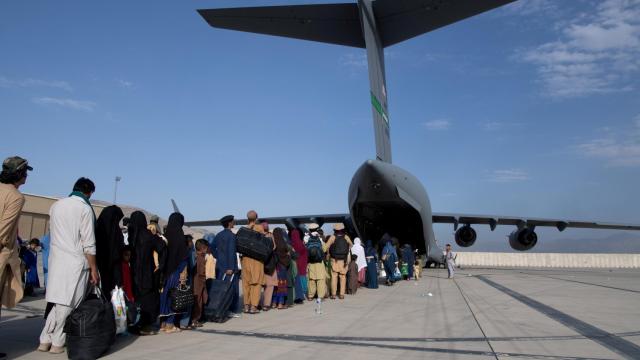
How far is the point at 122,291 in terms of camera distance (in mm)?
4688

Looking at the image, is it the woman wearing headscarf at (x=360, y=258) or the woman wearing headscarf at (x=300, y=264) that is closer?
the woman wearing headscarf at (x=300, y=264)

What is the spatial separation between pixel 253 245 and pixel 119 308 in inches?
90.1

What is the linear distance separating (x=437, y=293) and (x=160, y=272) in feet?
20.0

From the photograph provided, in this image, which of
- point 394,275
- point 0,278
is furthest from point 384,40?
point 0,278

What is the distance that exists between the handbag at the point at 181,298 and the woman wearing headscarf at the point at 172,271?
67 millimetres

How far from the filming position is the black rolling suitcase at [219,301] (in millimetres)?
5926

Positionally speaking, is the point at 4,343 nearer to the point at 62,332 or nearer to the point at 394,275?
the point at 62,332

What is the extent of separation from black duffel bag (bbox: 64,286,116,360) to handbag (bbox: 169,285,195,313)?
1160 millimetres

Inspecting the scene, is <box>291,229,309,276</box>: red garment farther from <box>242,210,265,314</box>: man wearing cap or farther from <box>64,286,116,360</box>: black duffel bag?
<box>64,286,116,360</box>: black duffel bag

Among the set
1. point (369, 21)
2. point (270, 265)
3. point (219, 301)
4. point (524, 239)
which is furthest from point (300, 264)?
point (524, 239)

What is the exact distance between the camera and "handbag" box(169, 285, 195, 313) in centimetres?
522

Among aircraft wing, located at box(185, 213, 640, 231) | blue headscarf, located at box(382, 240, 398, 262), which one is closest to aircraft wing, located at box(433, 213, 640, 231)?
aircraft wing, located at box(185, 213, 640, 231)

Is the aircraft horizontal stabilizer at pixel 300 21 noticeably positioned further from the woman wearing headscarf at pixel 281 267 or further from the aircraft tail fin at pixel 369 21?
the woman wearing headscarf at pixel 281 267

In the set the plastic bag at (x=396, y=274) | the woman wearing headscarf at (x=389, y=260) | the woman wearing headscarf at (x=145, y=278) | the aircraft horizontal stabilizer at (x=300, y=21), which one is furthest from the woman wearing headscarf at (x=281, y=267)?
the aircraft horizontal stabilizer at (x=300, y=21)
